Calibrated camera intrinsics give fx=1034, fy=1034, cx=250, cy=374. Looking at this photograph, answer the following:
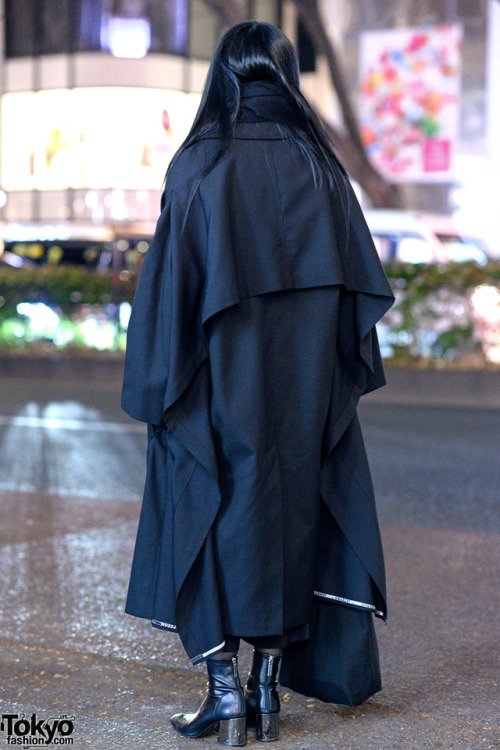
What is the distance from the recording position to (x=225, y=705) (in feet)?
9.10

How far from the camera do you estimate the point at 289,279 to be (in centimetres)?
279

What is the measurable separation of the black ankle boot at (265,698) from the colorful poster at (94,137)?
25.8 m

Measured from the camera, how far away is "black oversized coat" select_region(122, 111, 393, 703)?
2.71 m

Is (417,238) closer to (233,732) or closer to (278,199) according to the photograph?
(278,199)

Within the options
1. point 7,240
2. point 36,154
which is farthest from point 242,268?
point 36,154

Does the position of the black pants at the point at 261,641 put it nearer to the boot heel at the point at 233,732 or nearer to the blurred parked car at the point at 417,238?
the boot heel at the point at 233,732

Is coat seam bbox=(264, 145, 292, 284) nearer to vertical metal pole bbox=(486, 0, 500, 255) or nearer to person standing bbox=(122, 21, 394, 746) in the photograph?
person standing bbox=(122, 21, 394, 746)

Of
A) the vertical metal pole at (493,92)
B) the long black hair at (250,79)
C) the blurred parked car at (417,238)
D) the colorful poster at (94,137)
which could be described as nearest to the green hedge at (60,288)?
the blurred parked car at (417,238)

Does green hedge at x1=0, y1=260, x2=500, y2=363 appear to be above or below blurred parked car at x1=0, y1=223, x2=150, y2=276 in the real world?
above

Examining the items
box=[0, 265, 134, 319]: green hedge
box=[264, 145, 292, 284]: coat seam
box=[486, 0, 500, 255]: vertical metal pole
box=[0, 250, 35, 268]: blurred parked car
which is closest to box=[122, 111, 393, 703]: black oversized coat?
box=[264, 145, 292, 284]: coat seam

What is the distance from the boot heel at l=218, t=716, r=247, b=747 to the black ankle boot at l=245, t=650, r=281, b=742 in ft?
0.20

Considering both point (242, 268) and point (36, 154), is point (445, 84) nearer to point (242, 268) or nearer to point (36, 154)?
point (242, 268)

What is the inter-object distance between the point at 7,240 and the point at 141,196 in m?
5.81

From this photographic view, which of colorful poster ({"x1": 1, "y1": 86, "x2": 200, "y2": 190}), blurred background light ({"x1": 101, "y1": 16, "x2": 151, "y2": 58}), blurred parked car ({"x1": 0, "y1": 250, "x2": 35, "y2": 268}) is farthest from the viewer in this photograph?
blurred background light ({"x1": 101, "y1": 16, "x2": 151, "y2": 58})
